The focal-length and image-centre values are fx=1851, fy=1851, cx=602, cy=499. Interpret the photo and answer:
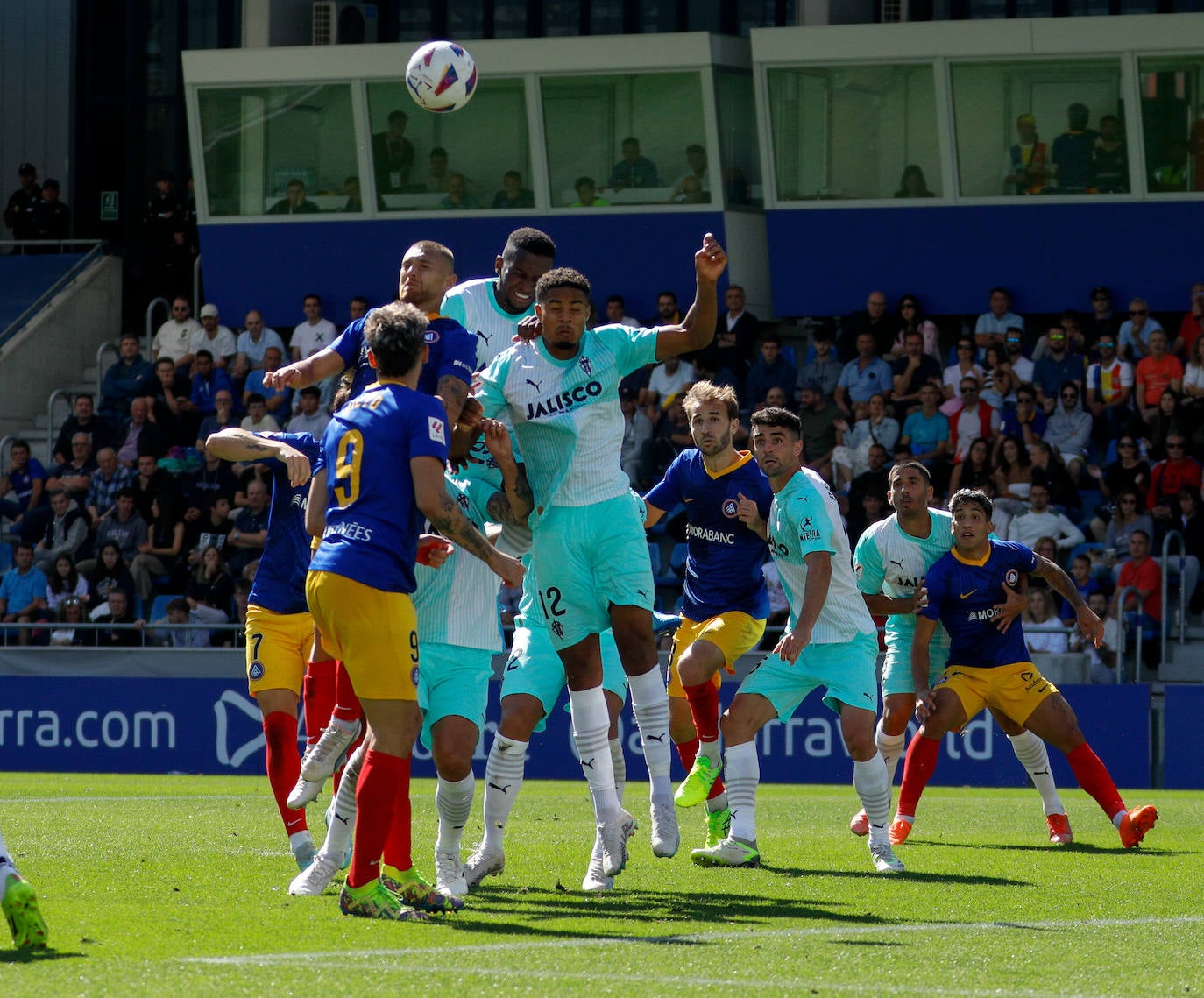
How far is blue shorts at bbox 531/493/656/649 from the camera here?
26.5ft

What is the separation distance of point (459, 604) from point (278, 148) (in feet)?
67.0

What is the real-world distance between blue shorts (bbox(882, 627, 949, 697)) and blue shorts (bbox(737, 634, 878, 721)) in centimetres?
196

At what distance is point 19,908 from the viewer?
5941 mm

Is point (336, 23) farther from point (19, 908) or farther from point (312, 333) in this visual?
point (19, 908)

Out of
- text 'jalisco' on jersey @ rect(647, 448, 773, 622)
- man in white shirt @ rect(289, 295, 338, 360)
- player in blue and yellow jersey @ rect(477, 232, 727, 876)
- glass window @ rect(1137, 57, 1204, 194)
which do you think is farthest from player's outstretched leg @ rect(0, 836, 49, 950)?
glass window @ rect(1137, 57, 1204, 194)

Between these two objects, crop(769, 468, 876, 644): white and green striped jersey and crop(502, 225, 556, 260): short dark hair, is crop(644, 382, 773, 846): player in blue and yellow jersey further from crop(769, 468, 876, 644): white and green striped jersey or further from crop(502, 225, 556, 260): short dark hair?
crop(502, 225, 556, 260): short dark hair

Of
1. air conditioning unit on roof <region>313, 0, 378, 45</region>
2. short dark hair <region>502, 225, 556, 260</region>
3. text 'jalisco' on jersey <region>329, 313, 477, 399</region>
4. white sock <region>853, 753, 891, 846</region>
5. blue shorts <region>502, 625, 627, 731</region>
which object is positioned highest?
air conditioning unit on roof <region>313, 0, 378, 45</region>

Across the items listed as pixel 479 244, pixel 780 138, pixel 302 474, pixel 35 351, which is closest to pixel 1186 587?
pixel 780 138

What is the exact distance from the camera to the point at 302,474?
7562 mm

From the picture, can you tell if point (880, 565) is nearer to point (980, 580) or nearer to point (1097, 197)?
point (980, 580)

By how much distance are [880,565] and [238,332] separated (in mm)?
17913

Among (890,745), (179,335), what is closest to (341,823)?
(890,745)

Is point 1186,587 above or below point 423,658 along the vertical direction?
below

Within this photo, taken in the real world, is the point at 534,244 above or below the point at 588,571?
above
